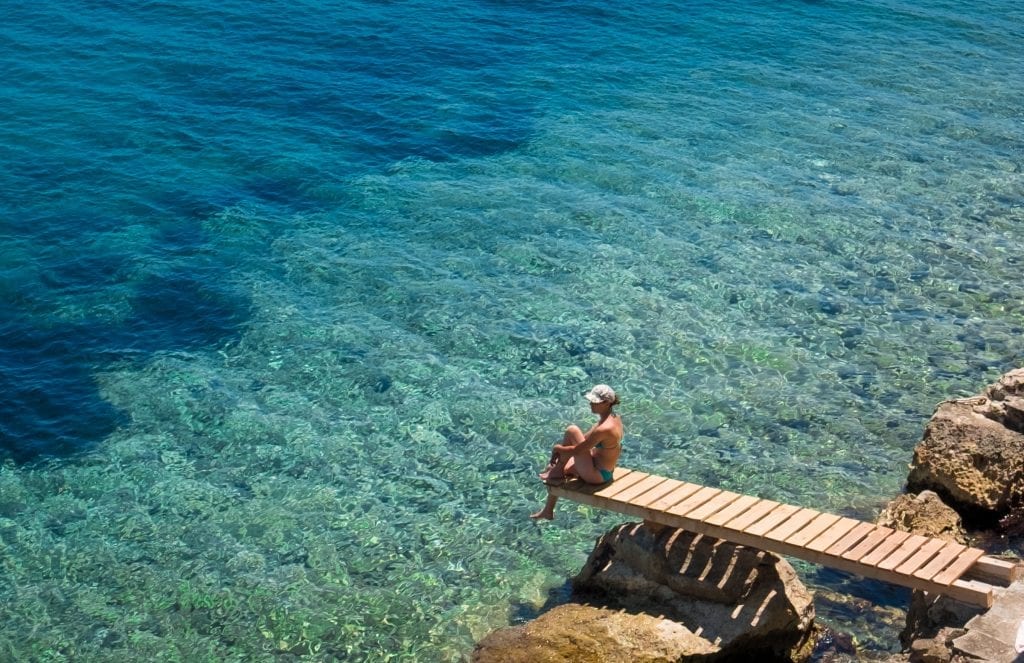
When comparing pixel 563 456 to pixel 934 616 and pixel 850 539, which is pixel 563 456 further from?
pixel 934 616

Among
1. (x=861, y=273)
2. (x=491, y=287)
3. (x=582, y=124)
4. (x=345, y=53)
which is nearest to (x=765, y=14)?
(x=582, y=124)

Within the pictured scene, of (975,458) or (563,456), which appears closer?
(563,456)

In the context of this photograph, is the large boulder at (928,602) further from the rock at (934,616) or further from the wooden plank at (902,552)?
the wooden plank at (902,552)

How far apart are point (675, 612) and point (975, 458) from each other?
5212mm

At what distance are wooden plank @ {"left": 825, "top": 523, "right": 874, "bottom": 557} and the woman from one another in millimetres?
2795

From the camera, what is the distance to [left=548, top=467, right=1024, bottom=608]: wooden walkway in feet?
39.3

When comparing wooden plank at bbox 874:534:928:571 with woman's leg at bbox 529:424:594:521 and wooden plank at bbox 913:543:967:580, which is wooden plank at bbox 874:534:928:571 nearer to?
wooden plank at bbox 913:543:967:580

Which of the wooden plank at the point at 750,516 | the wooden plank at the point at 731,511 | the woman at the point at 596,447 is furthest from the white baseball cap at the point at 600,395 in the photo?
the wooden plank at the point at 750,516

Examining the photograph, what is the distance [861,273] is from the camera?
73.3 ft

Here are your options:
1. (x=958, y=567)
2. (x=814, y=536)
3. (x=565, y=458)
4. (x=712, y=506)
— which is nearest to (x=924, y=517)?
(x=958, y=567)

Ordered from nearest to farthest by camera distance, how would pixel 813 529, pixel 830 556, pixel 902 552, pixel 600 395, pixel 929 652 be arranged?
pixel 929 652 < pixel 830 556 < pixel 902 552 < pixel 813 529 < pixel 600 395

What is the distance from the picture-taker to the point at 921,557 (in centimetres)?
1221

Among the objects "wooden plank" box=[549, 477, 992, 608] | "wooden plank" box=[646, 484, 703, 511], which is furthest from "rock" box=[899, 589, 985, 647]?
"wooden plank" box=[646, 484, 703, 511]

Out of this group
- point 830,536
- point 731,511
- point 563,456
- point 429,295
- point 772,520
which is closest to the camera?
point 830,536
